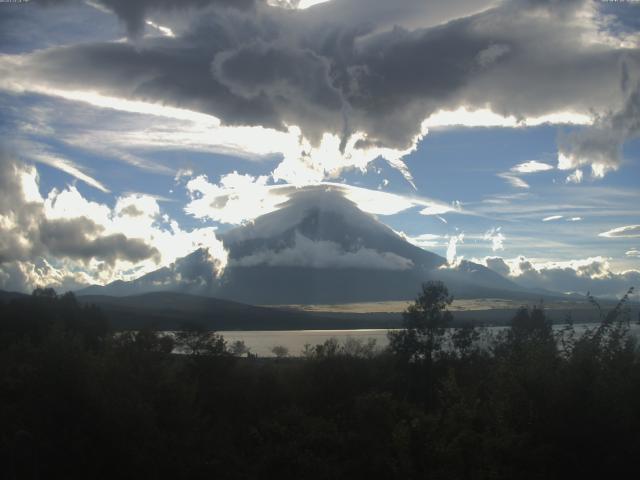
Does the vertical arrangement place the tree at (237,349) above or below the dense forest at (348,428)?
below

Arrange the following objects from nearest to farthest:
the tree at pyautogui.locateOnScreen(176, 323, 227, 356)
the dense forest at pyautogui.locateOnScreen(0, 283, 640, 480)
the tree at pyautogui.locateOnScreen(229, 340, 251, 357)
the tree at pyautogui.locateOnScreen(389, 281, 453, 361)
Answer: the dense forest at pyautogui.locateOnScreen(0, 283, 640, 480), the tree at pyautogui.locateOnScreen(389, 281, 453, 361), the tree at pyautogui.locateOnScreen(176, 323, 227, 356), the tree at pyautogui.locateOnScreen(229, 340, 251, 357)

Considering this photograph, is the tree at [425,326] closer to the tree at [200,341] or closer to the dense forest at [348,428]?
the tree at [200,341]

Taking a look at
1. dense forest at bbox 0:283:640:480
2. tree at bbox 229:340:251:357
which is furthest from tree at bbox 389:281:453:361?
tree at bbox 229:340:251:357

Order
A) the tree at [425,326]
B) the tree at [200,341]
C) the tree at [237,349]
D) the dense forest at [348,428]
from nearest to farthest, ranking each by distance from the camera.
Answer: the dense forest at [348,428] < the tree at [425,326] < the tree at [200,341] < the tree at [237,349]

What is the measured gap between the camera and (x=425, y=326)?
62.4 m

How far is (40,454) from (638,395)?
29.5 metres

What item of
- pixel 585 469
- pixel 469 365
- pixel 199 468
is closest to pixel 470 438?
pixel 585 469

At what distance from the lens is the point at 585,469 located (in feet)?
89.0

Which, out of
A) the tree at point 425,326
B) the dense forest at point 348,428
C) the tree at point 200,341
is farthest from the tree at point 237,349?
the dense forest at point 348,428

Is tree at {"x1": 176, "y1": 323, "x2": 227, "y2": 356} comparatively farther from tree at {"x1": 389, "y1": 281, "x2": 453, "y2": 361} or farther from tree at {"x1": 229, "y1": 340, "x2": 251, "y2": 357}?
tree at {"x1": 389, "y1": 281, "x2": 453, "y2": 361}

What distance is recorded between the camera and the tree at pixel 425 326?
5978 cm

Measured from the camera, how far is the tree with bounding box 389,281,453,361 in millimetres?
59781

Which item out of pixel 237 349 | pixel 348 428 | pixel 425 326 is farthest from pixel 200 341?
pixel 237 349

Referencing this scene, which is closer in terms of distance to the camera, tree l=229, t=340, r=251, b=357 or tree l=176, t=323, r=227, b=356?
tree l=176, t=323, r=227, b=356
